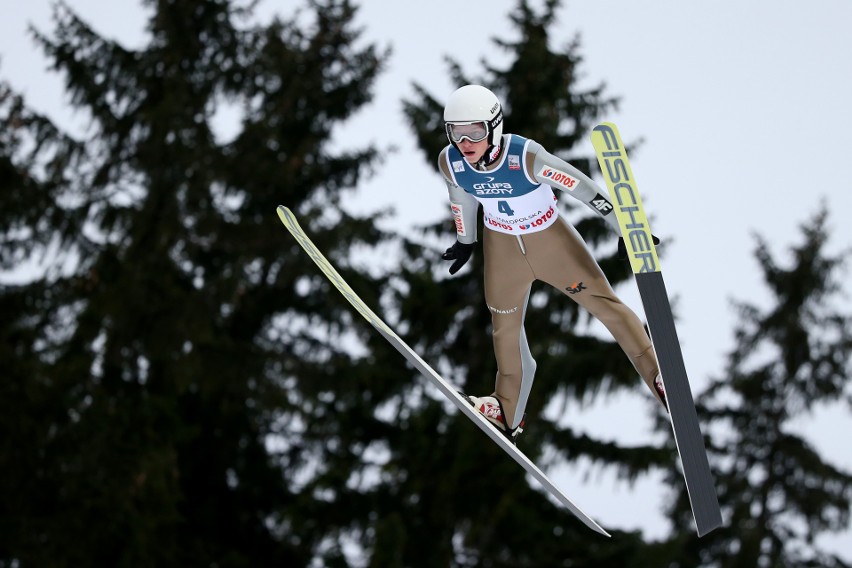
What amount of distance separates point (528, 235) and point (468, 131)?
0.62m

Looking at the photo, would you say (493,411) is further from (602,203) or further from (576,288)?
(602,203)

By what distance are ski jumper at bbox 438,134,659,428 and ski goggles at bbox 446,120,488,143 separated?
0.14 meters

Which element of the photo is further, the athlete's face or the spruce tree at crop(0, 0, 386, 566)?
the spruce tree at crop(0, 0, 386, 566)

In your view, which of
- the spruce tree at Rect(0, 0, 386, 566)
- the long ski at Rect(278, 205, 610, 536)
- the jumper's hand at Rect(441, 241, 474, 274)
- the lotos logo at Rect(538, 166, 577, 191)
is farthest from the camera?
the spruce tree at Rect(0, 0, 386, 566)

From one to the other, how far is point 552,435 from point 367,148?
4.88 metres

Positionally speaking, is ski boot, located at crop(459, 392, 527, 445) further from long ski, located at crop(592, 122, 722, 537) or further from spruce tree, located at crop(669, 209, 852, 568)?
spruce tree, located at crop(669, 209, 852, 568)

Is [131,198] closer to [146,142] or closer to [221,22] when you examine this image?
[146,142]

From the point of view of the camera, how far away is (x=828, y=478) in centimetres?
1827

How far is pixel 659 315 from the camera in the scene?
4.84m

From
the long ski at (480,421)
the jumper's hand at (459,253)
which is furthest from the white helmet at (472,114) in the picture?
the long ski at (480,421)

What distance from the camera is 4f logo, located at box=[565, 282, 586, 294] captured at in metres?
5.24

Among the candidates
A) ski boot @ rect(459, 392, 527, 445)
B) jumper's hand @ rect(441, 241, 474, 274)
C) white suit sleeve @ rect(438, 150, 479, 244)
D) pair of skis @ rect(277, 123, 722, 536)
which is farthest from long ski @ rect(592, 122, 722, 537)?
ski boot @ rect(459, 392, 527, 445)

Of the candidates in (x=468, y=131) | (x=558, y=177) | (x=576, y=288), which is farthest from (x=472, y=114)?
(x=576, y=288)

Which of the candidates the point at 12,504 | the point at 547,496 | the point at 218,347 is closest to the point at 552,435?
the point at 547,496
